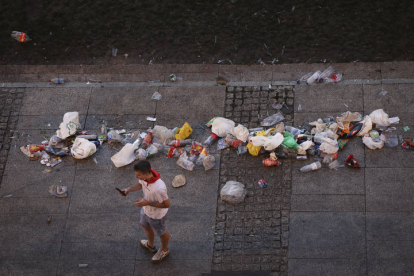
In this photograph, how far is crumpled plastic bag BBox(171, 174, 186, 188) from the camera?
7484mm

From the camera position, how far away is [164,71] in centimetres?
898

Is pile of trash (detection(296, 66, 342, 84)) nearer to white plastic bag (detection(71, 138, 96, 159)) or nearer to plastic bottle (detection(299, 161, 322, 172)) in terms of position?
plastic bottle (detection(299, 161, 322, 172))

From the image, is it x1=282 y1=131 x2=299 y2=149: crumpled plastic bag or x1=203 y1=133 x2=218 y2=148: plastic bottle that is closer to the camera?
x1=282 y1=131 x2=299 y2=149: crumpled plastic bag

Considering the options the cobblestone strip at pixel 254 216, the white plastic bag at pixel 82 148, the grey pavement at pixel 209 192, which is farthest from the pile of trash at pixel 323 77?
the white plastic bag at pixel 82 148

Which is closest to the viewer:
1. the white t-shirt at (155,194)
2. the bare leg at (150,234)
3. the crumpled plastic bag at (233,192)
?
the white t-shirt at (155,194)

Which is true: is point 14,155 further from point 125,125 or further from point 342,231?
point 342,231

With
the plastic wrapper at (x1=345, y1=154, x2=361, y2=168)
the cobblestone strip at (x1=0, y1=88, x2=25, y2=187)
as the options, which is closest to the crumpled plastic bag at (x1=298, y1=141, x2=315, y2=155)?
the plastic wrapper at (x1=345, y1=154, x2=361, y2=168)

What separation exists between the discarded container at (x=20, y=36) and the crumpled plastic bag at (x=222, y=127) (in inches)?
180

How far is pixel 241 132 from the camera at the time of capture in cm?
768

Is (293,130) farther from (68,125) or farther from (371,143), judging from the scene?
(68,125)

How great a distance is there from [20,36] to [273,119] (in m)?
5.46

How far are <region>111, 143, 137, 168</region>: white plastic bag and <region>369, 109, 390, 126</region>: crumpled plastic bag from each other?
3835 mm

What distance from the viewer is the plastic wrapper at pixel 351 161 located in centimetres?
722

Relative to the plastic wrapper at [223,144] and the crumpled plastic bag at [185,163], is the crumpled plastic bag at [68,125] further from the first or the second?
the plastic wrapper at [223,144]
